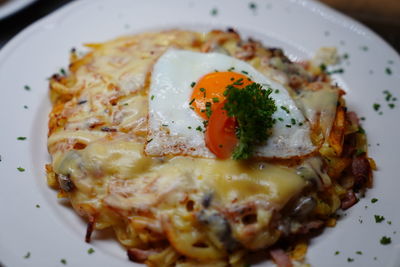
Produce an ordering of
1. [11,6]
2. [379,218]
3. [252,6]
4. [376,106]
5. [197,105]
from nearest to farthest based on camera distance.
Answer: [379,218], [197,105], [376,106], [252,6], [11,6]

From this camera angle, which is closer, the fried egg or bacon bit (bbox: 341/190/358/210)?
the fried egg

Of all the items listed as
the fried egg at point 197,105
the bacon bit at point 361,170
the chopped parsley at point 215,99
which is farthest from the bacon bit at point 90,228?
the bacon bit at point 361,170

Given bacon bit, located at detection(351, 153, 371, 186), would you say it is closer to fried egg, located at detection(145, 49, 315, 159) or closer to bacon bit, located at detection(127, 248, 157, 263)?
fried egg, located at detection(145, 49, 315, 159)

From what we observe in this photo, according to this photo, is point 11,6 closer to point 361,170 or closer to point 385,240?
point 361,170

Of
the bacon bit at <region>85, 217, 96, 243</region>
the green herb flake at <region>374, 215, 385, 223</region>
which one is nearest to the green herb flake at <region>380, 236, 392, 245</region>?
the green herb flake at <region>374, 215, 385, 223</region>

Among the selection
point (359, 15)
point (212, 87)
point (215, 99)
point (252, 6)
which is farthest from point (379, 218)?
point (359, 15)
